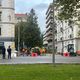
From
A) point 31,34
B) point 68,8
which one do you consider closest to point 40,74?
point 68,8

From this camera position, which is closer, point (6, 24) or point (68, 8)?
point (68, 8)

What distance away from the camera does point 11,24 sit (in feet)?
307

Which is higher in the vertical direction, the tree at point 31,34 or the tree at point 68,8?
the tree at point 31,34

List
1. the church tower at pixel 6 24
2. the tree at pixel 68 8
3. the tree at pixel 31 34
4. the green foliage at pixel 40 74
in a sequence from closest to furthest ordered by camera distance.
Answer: the green foliage at pixel 40 74 < the tree at pixel 68 8 < the church tower at pixel 6 24 < the tree at pixel 31 34

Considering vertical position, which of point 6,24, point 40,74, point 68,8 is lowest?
point 40,74

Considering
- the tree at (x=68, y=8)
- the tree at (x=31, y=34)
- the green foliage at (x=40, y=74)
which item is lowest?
the green foliage at (x=40, y=74)

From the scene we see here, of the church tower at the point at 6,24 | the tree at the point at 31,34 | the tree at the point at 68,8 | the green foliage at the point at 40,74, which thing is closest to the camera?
the green foliage at the point at 40,74

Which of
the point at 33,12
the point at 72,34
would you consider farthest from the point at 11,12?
the point at 33,12

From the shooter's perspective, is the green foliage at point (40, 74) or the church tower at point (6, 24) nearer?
the green foliage at point (40, 74)

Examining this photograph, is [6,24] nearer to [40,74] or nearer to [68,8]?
[68,8]

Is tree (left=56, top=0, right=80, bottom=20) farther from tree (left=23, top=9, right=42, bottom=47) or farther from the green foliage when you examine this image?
tree (left=23, top=9, right=42, bottom=47)

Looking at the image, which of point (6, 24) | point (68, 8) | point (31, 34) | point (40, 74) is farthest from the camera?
point (31, 34)

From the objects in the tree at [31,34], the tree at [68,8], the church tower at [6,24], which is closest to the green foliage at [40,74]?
the tree at [68,8]

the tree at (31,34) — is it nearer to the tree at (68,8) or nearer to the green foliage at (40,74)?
the green foliage at (40,74)
